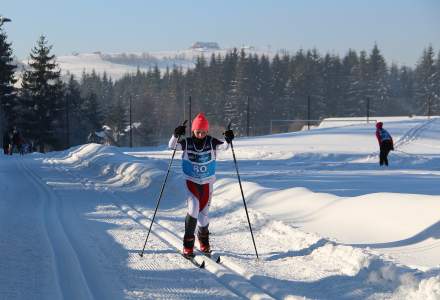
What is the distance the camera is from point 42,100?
62.8 meters

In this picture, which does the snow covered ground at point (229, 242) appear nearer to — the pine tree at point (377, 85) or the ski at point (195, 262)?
the ski at point (195, 262)

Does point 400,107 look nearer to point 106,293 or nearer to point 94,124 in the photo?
point 94,124

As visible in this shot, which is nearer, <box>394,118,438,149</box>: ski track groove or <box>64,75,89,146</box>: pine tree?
<box>394,118,438,149</box>: ski track groove

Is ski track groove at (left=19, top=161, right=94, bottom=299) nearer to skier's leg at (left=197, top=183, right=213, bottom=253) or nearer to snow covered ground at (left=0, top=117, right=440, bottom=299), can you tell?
snow covered ground at (left=0, top=117, right=440, bottom=299)

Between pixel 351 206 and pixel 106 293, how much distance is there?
17.7 ft

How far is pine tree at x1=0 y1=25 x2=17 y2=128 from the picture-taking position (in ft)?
194

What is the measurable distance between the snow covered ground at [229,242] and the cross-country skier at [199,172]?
1.62 feet

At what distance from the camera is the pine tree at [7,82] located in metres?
59.1

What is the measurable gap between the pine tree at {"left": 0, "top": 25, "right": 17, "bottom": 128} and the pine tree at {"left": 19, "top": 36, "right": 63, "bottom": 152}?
1.09 meters

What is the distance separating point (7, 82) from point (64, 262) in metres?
57.0

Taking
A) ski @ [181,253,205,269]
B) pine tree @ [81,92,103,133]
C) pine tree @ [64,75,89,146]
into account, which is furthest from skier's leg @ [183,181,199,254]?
pine tree @ [81,92,103,133]

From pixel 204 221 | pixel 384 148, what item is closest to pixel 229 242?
pixel 204 221

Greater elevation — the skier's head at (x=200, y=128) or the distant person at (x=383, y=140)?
the skier's head at (x=200, y=128)

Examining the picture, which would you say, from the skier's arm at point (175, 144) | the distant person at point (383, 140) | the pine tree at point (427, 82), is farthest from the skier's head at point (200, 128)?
the pine tree at point (427, 82)
